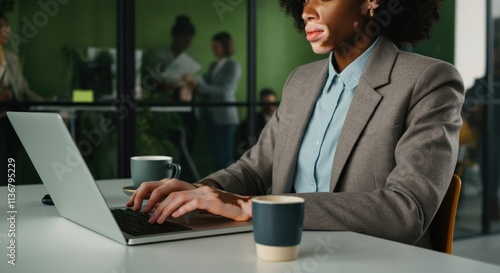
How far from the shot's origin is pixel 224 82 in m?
4.39

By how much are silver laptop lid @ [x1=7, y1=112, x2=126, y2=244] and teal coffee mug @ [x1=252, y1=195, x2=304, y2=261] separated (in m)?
0.26

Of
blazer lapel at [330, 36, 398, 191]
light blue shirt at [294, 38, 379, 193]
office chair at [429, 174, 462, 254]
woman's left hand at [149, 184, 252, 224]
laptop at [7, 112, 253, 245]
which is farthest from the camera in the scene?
light blue shirt at [294, 38, 379, 193]

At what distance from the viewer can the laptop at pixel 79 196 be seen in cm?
112

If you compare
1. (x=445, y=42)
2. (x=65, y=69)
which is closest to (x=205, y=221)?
(x=65, y=69)

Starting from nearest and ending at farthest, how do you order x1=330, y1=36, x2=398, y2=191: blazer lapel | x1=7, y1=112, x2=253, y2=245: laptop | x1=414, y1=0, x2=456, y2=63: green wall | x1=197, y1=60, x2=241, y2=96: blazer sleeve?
1. x1=7, y1=112, x2=253, y2=245: laptop
2. x1=330, y1=36, x2=398, y2=191: blazer lapel
3. x1=197, y1=60, x2=241, y2=96: blazer sleeve
4. x1=414, y1=0, x2=456, y2=63: green wall

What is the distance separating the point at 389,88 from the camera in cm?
165

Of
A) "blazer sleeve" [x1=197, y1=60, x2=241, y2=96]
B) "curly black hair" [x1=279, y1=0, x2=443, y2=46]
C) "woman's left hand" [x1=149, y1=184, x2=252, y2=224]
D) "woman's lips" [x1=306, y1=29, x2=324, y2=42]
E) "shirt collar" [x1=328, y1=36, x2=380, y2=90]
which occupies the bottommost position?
"woman's left hand" [x1=149, y1=184, x2=252, y2=224]

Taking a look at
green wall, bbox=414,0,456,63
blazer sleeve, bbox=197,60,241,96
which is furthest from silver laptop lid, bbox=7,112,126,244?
green wall, bbox=414,0,456,63

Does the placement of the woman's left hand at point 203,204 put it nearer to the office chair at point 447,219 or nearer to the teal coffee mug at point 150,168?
the teal coffee mug at point 150,168

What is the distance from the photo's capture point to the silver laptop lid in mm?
1111

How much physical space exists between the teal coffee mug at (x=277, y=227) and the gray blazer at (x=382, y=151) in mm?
263

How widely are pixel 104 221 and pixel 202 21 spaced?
3221 mm

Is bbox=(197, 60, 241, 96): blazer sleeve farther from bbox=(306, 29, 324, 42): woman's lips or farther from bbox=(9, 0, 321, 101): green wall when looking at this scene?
bbox=(306, 29, 324, 42): woman's lips

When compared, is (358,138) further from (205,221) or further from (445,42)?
(445,42)
